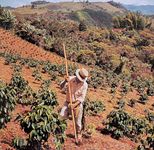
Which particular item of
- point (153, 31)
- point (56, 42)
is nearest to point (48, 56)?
point (56, 42)

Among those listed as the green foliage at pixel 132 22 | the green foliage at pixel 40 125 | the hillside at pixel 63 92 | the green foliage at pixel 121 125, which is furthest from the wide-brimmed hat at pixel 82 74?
the green foliage at pixel 132 22

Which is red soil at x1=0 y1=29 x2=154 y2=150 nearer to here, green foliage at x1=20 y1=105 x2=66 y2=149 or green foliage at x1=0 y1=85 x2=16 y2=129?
green foliage at x1=0 y1=85 x2=16 y2=129

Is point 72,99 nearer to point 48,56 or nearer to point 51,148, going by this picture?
point 51,148

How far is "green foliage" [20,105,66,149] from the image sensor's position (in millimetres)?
8828

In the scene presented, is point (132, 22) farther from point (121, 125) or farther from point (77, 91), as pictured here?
point (77, 91)

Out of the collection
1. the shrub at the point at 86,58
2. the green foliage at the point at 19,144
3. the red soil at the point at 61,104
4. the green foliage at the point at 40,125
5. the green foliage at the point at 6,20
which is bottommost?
the shrub at the point at 86,58

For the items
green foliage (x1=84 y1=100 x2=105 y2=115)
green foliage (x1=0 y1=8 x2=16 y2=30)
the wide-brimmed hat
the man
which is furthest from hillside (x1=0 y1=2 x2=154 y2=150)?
the wide-brimmed hat

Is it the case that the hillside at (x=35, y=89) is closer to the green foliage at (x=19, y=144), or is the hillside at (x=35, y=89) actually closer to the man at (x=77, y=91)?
the green foliage at (x=19, y=144)

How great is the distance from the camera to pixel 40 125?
8.82 meters

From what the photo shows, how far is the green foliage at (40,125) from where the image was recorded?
8828mm

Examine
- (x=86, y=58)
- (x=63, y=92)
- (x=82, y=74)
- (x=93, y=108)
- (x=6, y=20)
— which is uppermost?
(x=82, y=74)

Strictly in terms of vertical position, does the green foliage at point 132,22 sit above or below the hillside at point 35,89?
below

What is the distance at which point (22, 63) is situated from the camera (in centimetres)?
3153

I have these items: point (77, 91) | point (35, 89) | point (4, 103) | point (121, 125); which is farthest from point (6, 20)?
point (4, 103)
